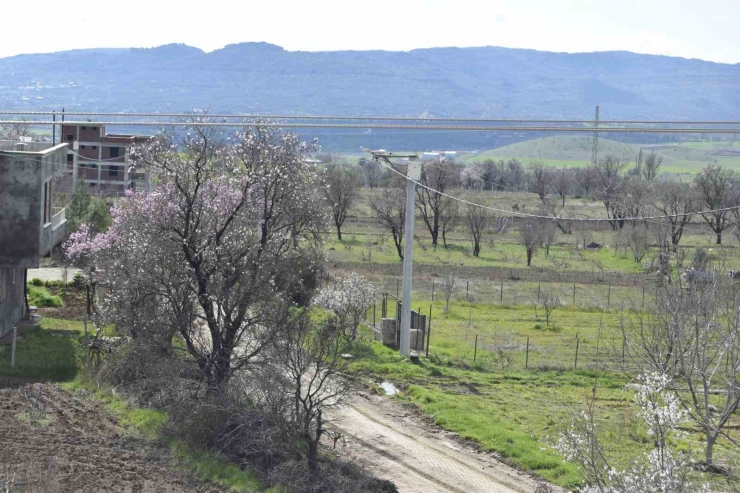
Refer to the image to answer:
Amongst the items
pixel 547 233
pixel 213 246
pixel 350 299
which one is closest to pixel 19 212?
pixel 213 246

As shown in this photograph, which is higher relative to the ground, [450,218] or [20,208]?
[20,208]

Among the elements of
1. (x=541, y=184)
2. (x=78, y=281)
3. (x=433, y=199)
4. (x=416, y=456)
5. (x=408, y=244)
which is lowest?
(x=416, y=456)

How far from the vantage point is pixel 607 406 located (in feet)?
71.5

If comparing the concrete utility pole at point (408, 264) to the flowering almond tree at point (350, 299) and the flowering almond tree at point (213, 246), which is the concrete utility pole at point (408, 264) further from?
the flowering almond tree at point (213, 246)

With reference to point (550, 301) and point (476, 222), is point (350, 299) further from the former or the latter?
point (476, 222)

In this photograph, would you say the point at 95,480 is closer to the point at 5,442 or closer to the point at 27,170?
the point at 5,442

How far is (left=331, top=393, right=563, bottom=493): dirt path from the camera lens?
649 inches

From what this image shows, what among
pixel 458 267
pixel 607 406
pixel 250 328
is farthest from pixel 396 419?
pixel 458 267

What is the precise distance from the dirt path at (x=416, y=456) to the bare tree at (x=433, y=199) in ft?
120

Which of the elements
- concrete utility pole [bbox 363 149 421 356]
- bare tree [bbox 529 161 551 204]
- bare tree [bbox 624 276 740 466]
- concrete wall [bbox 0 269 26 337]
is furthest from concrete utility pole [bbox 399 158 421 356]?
bare tree [bbox 529 161 551 204]

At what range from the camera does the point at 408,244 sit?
26.8 metres

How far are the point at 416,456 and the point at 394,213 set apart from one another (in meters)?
44.1

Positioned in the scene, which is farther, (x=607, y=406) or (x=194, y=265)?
(x=607, y=406)

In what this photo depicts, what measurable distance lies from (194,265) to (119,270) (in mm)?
1947
